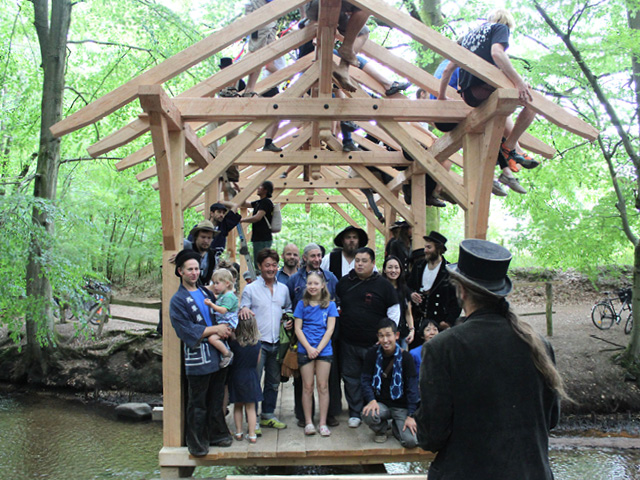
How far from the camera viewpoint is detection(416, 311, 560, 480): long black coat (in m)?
1.75

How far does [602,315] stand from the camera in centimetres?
1153

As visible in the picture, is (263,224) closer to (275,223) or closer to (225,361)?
(275,223)

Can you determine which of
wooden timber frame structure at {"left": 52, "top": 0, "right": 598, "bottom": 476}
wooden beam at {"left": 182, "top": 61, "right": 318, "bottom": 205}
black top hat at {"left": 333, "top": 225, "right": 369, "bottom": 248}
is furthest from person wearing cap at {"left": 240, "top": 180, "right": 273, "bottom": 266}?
wooden beam at {"left": 182, "top": 61, "right": 318, "bottom": 205}

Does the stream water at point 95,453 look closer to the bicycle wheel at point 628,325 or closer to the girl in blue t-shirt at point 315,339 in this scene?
the girl in blue t-shirt at point 315,339

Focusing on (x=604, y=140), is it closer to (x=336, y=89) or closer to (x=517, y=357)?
(x=336, y=89)

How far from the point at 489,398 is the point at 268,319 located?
2.92 m

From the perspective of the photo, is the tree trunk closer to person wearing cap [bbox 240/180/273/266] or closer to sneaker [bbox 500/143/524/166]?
person wearing cap [bbox 240/180/273/266]

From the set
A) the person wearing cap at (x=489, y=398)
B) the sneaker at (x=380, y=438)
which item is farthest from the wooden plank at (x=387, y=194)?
the person wearing cap at (x=489, y=398)

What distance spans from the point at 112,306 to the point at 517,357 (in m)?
15.9

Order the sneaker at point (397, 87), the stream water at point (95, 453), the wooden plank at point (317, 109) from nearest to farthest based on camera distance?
the wooden plank at point (317, 109), the sneaker at point (397, 87), the stream water at point (95, 453)

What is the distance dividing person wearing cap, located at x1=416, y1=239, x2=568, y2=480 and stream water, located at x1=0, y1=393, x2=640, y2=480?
16.1 feet

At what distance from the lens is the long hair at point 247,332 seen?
4.14m

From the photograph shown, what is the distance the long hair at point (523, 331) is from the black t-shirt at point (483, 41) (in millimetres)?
2896

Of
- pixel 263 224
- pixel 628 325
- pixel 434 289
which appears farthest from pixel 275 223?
pixel 628 325
